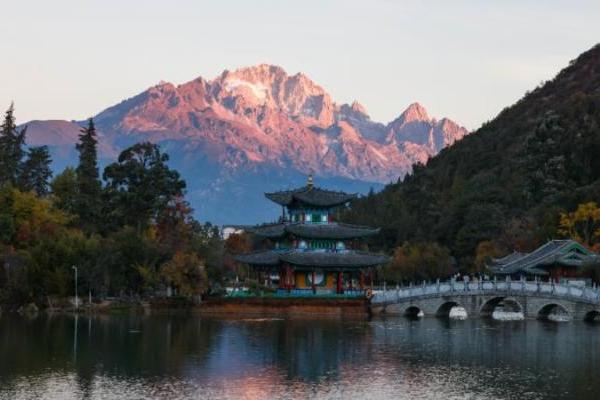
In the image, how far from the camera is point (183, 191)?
345 feet

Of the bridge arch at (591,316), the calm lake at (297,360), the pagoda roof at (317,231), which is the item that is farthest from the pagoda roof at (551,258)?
the pagoda roof at (317,231)

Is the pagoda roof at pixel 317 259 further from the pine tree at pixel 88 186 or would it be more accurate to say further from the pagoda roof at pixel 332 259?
the pine tree at pixel 88 186

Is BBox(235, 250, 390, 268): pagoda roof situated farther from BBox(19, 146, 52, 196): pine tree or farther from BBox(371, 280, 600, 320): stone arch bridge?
BBox(19, 146, 52, 196): pine tree

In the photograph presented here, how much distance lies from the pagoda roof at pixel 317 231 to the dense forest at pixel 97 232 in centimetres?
579

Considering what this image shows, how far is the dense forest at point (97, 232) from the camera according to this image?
83125 millimetres

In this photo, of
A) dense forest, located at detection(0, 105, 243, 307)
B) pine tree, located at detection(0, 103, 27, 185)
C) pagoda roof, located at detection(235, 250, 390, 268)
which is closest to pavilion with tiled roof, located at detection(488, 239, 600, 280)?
pagoda roof, located at detection(235, 250, 390, 268)

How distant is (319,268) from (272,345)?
87.9 ft

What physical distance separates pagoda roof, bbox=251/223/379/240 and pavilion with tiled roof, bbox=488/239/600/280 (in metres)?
11.4

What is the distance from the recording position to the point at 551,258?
8212 cm

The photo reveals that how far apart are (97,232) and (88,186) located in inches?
274

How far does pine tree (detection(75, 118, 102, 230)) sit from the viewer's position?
99000 millimetres

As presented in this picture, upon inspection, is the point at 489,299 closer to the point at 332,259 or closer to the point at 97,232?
the point at 332,259

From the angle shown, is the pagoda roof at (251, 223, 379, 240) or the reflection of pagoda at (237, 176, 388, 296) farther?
the pagoda roof at (251, 223, 379, 240)

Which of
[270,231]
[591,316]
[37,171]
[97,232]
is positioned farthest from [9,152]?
[591,316]
